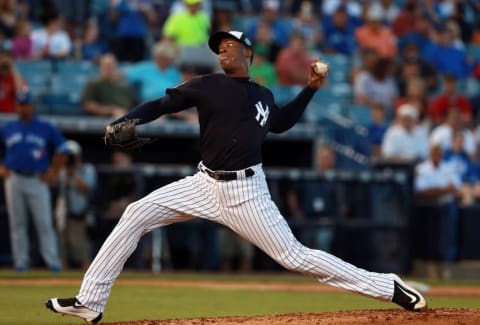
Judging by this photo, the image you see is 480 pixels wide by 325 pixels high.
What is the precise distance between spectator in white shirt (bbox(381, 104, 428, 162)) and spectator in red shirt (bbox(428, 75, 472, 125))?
1.23 metres

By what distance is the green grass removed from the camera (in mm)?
8250

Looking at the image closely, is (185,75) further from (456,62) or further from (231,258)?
(456,62)

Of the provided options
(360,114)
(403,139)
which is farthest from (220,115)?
(360,114)

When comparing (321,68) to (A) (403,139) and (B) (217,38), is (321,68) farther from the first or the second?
(A) (403,139)

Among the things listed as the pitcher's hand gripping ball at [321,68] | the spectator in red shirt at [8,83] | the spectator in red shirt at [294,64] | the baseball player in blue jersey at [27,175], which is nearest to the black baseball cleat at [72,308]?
the pitcher's hand gripping ball at [321,68]

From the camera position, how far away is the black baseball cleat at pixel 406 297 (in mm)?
6895

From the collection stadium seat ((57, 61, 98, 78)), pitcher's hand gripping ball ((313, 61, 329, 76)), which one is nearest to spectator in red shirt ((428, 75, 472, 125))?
stadium seat ((57, 61, 98, 78))

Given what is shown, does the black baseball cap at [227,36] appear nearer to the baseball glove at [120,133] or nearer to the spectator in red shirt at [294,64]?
the baseball glove at [120,133]

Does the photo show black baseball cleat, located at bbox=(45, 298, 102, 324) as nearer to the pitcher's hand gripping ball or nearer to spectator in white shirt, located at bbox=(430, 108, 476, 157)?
the pitcher's hand gripping ball

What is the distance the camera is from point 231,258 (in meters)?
14.7

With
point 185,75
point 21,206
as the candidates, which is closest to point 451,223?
point 185,75

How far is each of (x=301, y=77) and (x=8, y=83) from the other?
4556 mm

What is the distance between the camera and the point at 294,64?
1636cm

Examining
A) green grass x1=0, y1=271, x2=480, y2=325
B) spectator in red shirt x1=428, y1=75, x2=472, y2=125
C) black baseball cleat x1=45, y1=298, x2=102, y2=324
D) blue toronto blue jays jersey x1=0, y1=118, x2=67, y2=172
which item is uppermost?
spectator in red shirt x1=428, y1=75, x2=472, y2=125
